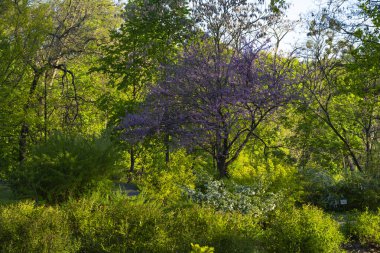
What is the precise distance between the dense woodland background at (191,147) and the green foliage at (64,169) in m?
0.03

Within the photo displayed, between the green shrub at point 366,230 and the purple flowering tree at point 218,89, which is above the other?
the purple flowering tree at point 218,89

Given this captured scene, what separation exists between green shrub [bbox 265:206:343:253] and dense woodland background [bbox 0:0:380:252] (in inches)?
0.7

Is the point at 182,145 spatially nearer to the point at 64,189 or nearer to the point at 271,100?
the point at 271,100

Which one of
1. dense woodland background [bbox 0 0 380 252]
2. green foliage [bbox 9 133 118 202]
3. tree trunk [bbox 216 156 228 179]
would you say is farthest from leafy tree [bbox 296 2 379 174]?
green foliage [bbox 9 133 118 202]

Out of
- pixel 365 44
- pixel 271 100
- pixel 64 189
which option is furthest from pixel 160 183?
pixel 365 44

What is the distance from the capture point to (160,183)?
9.46 metres

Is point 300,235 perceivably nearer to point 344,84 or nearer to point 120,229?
point 120,229

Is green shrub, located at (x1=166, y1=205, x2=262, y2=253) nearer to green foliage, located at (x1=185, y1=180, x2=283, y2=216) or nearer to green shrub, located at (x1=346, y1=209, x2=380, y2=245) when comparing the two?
green foliage, located at (x1=185, y1=180, x2=283, y2=216)

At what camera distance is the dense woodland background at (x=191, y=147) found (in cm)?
610

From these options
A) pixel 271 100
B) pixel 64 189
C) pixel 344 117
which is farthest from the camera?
pixel 344 117

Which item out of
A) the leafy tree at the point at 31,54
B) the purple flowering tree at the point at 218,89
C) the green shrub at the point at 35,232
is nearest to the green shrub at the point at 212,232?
the green shrub at the point at 35,232

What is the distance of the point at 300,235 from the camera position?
6074mm

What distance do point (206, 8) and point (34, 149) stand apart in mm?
5618

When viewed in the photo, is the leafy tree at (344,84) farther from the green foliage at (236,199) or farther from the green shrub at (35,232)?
the green shrub at (35,232)
